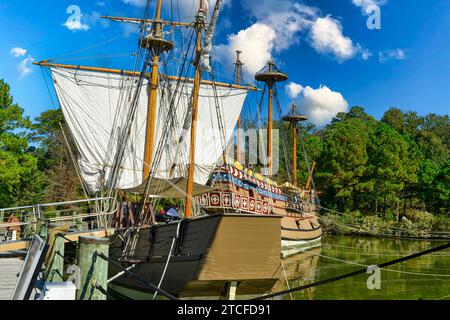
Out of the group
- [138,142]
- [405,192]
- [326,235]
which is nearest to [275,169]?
[326,235]

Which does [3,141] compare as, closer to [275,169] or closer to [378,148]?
[275,169]

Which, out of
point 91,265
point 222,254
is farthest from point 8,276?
point 222,254

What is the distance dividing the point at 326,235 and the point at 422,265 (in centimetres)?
2050

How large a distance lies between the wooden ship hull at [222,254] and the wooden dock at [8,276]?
137 inches

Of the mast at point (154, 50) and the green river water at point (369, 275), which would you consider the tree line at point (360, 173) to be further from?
the green river water at point (369, 275)

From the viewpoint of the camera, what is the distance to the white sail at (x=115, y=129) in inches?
867

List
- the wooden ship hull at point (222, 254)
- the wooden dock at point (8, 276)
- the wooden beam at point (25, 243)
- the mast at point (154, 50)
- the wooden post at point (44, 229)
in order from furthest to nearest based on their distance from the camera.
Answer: the mast at point (154, 50)
the wooden beam at point (25, 243)
the wooden post at point (44, 229)
the wooden ship hull at point (222, 254)
the wooden dock at point (8, 276)

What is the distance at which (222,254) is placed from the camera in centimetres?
930

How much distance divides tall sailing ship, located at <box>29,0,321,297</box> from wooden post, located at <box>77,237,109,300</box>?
325 cm

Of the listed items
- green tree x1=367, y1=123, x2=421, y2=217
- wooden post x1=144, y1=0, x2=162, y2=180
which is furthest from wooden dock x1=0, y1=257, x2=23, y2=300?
green tree x1=367, y1=123, x2=421, y2=217

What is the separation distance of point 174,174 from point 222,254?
12283 mm

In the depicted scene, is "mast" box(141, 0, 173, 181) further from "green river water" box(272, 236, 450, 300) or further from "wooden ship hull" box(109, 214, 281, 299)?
"wooden ship hull" box(109, 214, 281, 299)

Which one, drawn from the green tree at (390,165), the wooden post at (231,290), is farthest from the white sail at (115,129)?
the green tree at (390,165)
